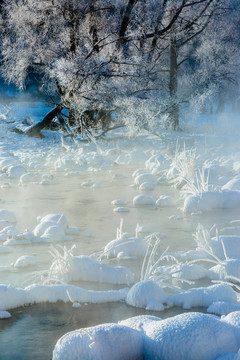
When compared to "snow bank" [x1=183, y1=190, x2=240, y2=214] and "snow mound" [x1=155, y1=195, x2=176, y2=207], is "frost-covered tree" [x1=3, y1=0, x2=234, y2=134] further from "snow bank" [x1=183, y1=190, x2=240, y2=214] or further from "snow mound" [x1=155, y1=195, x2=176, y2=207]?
"snow bank" [x1=183, y1=190, x2=240, y2=214]

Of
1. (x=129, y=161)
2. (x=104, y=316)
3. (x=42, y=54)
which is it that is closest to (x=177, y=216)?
(x=104, y=316)

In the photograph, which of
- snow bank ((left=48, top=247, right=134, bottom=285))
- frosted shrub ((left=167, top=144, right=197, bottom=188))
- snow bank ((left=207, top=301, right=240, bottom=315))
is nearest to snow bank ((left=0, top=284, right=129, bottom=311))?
snow bank ((left=48, top=247, right=134, bottom=285))

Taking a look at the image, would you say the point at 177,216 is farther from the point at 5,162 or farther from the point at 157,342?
the point at 5,162

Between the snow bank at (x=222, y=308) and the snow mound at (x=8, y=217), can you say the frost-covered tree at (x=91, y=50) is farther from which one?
the snow bank at (x=222, y=308)

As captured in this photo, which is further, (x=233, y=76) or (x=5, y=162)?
(x=233, y=76)

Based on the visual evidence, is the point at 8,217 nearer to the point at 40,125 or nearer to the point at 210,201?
the point at 210,201

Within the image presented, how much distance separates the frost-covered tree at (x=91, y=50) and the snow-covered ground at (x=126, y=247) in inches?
77.2

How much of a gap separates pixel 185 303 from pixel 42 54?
9431 millimetres

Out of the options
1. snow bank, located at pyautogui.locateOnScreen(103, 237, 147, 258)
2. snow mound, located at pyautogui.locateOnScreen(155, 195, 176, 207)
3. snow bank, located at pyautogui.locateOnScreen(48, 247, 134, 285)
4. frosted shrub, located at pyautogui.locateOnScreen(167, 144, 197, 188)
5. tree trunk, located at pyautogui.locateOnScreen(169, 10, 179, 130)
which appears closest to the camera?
snow bank, located at pyautogui.locateOnScreen(48, 247, 134, 285)

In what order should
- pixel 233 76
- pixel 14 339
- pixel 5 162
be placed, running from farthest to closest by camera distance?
pixel 233 76
pixel 5 162
pixel 14 339

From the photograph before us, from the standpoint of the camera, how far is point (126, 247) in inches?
154

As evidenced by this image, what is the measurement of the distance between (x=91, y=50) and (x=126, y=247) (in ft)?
25.8

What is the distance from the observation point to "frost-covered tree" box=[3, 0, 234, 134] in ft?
36.3

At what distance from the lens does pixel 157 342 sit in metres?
2.09
